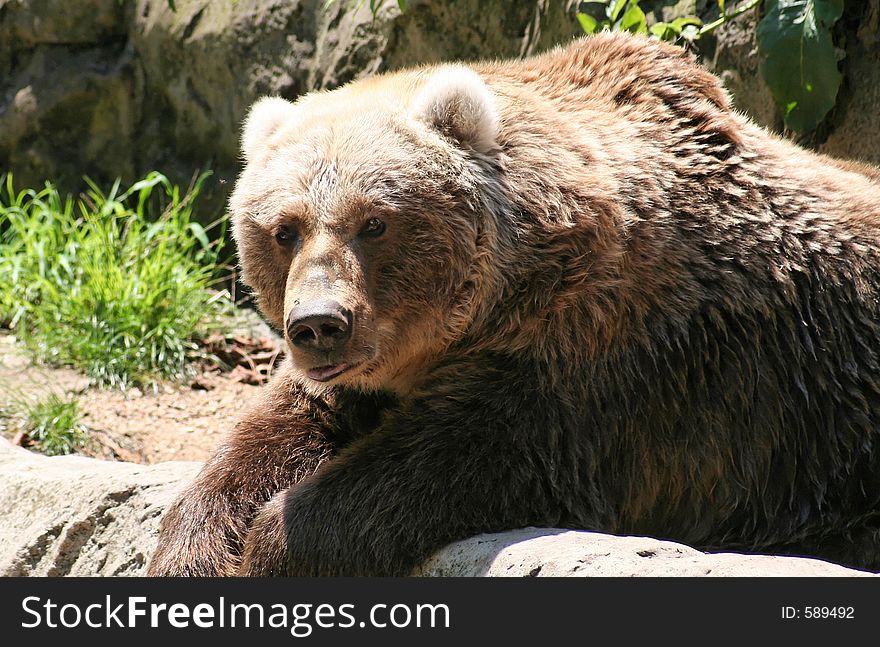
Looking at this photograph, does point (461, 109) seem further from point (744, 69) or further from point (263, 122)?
point (744, 69)

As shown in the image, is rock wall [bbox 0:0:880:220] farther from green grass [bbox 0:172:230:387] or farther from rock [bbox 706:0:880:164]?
rock [bbox 706:0:880:164]

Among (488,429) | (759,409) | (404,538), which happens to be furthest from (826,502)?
(404,538)

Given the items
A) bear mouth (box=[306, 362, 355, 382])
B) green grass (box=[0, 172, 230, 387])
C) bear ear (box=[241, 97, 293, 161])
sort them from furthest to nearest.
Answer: green grass (box=[0, 172, 230, 387]) < bear ear (box=[241, 97, 293, 161]) < bear mouth (box=[306, 362, 355, 382])

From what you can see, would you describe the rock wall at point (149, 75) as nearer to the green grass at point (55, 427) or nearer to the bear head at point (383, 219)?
the green grass at point (55, 427)

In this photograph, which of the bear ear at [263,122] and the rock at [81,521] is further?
the rock at [81,521]

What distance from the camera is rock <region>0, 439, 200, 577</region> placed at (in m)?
5.16

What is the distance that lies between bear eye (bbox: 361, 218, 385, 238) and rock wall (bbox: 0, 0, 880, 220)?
3.88m

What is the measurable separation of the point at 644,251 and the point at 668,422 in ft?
2.31

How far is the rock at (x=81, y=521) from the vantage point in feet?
16.9

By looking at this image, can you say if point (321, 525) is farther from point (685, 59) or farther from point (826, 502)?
point (685, 59)

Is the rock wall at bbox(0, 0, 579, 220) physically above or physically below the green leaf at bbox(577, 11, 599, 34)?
below

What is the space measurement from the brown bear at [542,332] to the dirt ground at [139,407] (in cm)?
273

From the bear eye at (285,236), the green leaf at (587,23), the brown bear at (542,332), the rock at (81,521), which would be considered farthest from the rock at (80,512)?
the green leaf at (587,23)

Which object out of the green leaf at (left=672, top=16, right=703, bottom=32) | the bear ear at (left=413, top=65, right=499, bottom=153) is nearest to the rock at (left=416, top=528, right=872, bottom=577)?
the bear ear at (left=413, top=65, right=499, bottom=153)
